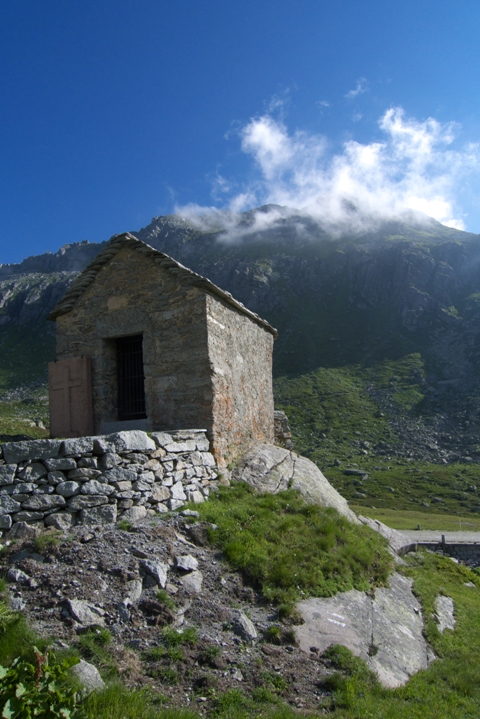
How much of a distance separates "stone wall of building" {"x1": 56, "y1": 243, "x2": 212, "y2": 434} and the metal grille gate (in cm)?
23

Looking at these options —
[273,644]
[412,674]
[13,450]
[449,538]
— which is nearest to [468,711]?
[412,674]

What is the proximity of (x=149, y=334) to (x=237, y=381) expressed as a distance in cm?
254

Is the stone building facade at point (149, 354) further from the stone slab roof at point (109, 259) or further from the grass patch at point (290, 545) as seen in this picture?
the grass patch at point (290, 545)

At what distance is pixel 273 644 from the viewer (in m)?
6.71

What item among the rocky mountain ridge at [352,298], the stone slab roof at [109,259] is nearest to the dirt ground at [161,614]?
the stone slab roof at [109,259]

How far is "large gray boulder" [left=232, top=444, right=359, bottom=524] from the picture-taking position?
38.6ft

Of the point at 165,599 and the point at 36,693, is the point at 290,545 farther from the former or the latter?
the point at 36,693

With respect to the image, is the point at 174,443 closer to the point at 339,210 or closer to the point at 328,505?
the point at 328,505

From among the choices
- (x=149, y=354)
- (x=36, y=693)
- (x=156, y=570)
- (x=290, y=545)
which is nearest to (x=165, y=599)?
(x=156, y=570)

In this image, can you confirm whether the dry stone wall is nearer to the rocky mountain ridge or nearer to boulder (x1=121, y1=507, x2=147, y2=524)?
boulder (x1=121, y1=507, x2=147, y2=524)

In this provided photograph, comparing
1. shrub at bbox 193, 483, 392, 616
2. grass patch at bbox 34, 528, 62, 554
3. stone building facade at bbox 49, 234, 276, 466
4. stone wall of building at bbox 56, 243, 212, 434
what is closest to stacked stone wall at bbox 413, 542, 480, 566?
shrub at bbox 193, 483, 392, 616

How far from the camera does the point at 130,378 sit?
13016mm

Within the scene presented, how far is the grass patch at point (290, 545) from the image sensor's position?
8055mm

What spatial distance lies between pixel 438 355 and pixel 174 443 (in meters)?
84.4
